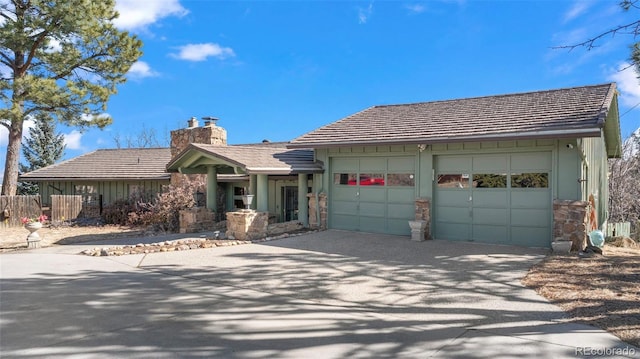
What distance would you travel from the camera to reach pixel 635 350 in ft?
13.5

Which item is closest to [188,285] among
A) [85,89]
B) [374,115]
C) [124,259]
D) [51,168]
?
[124,259]

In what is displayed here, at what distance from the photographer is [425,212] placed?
11.5 meters

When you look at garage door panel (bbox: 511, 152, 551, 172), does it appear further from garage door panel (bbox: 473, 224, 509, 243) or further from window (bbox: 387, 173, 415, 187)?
window (bbox: 387, 173, 415, 187)

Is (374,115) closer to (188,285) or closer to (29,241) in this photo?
(188,285)

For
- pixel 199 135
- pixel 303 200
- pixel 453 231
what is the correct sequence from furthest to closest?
pixel 199 135
pixel 303 200
pixel 453 231

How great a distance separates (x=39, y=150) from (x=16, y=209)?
396 inches

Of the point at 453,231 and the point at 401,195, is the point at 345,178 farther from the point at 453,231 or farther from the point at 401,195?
the point at 453,231

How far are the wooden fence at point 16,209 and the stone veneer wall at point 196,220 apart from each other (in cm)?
1021

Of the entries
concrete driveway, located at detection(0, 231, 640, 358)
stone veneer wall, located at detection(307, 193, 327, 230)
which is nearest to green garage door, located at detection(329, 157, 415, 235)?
stone veneer wall, located at detection(307, 193, 327, 230)

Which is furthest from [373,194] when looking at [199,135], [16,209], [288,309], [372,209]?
[16,209]

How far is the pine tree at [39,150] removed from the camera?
28.1 m

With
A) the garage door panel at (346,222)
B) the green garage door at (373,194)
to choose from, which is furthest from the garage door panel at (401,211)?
the garage door panel at (346,222)

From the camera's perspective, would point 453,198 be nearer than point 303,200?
Yes

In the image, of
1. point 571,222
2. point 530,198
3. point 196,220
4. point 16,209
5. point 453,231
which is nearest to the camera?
point 571,222
